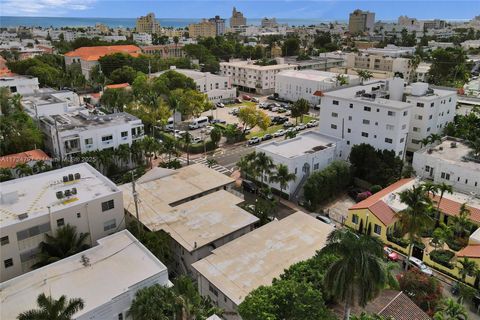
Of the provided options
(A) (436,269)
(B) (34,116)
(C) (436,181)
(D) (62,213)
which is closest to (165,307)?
(D) (62,213)

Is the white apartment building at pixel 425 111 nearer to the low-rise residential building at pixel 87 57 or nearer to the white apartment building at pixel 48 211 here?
the white apartment building at pixel 48 211

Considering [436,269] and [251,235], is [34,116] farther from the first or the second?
[436,269]

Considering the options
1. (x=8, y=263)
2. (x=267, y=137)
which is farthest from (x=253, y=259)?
(x=267, y=137)

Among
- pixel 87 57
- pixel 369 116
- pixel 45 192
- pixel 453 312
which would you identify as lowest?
Result: pixel 453 312

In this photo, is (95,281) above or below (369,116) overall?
below

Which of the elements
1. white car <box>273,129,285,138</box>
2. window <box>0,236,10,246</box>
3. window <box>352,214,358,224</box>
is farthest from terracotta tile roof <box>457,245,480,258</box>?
white car <box>273,129,285,138</box>

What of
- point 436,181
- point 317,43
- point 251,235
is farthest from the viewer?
point 317,43

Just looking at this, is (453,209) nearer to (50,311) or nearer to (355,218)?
(355,218)
